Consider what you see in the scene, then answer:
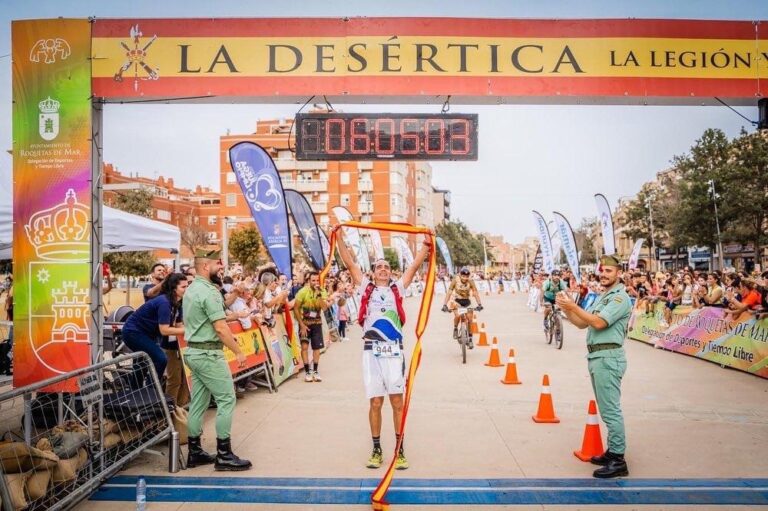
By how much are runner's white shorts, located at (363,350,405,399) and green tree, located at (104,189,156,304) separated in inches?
935

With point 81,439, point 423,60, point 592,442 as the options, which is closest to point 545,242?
point 423,60

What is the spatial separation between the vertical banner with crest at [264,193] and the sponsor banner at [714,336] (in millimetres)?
8410

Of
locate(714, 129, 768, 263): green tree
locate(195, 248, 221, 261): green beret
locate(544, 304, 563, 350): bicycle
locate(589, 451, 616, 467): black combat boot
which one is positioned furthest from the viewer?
locate(714, 129, 768, 263): green tree

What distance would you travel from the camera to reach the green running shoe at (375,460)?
5766mm

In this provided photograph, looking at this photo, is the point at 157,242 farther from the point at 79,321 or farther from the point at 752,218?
the point at 752,218

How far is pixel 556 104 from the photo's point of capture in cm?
779

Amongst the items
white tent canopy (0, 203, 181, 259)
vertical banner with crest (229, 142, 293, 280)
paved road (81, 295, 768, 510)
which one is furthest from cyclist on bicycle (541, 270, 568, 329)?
white tent canopy (0, 203, 181, 259)

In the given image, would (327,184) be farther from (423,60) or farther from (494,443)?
(494,443)

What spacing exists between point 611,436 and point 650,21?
193 inches

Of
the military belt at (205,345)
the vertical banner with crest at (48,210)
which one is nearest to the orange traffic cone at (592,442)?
the military belt at (205,345)

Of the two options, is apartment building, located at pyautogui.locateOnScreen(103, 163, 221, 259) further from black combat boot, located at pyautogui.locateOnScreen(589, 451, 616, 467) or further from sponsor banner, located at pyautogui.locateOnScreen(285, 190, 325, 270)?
black combat boot, located at pyautogui.locateOnScreen(589, 451, 616, 467)

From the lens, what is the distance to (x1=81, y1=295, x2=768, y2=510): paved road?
5156mm

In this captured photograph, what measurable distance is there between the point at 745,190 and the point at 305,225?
33.4m

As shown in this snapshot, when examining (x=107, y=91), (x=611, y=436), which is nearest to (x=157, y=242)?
(x=107, y=91)
